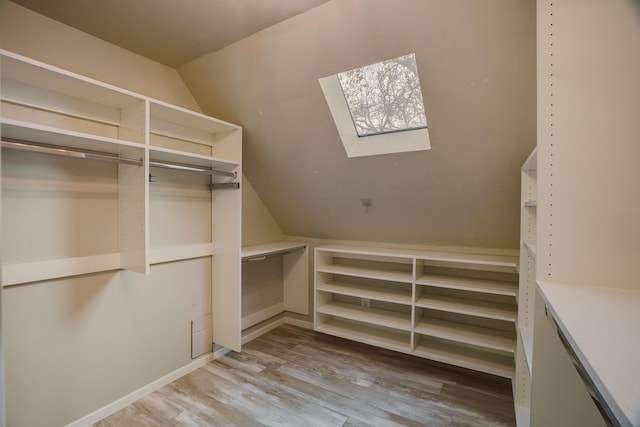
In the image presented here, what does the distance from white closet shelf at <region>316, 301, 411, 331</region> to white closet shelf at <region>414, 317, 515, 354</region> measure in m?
0.16

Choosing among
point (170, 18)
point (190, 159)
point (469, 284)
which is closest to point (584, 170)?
point (469, 284)

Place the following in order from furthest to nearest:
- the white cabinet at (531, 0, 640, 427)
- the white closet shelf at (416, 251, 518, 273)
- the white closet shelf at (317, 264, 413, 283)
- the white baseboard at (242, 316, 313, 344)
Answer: the white baseboard at (242, 316, 313, 344)
the white closet shelf at (317, 264, 413, 283)
the white closet shelf at (416, 251, 518, 273)
the white cabinet at (531, 0, 640, 427)

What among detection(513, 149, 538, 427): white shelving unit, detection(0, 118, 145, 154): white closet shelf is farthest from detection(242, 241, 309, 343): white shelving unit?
detection(513, 149, 538, 427): white shelving unit

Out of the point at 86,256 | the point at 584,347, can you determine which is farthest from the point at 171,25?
the point at 584,347

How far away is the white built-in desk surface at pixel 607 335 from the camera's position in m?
0.47

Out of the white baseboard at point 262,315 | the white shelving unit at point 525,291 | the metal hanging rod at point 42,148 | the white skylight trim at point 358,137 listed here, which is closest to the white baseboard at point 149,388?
the white baseboard at point 262,315

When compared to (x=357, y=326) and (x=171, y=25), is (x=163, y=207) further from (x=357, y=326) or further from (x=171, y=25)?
(x=357, y=326)

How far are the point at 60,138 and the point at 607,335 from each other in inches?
92.6

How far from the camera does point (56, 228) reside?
1.76m

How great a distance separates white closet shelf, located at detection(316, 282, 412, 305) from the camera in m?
2.72

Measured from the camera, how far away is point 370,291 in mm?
2947

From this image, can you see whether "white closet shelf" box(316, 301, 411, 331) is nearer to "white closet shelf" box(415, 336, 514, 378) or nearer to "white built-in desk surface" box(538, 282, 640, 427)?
"white closet shelf" box(415, 336, 514, 378)

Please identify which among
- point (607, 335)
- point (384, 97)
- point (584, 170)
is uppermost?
point (384, 97)

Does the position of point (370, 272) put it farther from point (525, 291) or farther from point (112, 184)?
point (112, 184)
